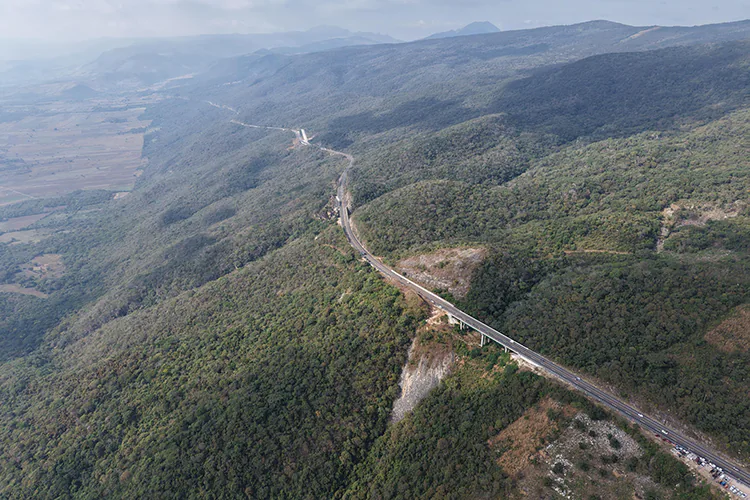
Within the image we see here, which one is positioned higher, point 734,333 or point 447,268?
point 734,333

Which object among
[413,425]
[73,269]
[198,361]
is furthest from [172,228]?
[413,425]

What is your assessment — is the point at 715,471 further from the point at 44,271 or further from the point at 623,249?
the point at 44,271

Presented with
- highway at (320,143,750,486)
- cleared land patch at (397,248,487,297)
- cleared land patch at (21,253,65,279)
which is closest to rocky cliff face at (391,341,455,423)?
highway at (320,143,750,486)

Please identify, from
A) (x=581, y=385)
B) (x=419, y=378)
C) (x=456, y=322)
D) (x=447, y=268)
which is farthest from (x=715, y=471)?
(x=447, y=268)

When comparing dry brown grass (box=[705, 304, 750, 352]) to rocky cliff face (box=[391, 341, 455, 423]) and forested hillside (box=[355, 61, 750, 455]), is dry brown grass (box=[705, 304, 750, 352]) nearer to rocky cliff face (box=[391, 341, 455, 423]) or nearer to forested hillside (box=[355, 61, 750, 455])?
forested hillside (box=[355, 61, 750, 455])

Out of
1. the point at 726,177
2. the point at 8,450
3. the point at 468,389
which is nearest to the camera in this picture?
the point at 468,389

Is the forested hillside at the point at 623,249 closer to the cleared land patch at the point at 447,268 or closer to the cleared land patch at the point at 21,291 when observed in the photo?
the cleared land patch at the point at 447,268

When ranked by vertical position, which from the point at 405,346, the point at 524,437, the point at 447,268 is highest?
the point at 447,268

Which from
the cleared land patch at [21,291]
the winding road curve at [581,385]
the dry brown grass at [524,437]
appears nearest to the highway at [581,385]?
the winding road curve at [581,385]

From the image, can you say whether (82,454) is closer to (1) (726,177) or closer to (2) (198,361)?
(2) (198,361)
